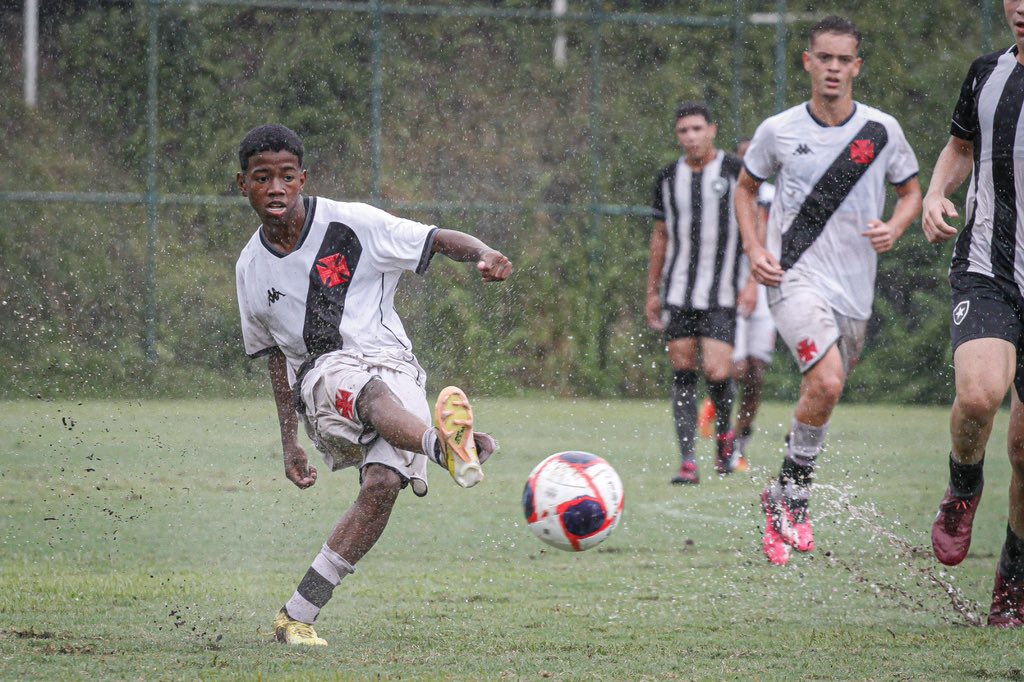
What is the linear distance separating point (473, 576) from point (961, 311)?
6.66 ft

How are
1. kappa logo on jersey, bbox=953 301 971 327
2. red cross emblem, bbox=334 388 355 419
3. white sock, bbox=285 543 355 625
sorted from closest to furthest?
1. white sock, bbox=285 543 355 625
2. red cross emblem, bbox=334 388 355 419
3. kappa logo on jersey, bbox=953 301 971 327

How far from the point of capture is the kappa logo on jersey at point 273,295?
14.8ft

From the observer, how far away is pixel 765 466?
27.8ft

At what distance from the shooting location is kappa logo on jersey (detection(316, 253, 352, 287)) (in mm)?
4504

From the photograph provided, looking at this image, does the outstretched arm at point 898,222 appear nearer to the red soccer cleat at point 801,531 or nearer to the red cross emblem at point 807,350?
the red cross emblem at point 807,350

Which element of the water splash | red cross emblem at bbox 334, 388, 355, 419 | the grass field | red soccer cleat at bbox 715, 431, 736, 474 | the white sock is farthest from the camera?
red soccer cleat at bbox 715, 431, 736, 474

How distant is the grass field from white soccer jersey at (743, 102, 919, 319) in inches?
37.0

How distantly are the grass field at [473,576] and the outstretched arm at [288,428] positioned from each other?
462 mm

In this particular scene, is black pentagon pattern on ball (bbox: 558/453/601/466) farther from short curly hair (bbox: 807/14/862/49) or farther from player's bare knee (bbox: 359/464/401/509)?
short curly hair (bbox: 807/14/862/49)

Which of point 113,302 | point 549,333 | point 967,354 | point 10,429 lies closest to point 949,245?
point 549,333

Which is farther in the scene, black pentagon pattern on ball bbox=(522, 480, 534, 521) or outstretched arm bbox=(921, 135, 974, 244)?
outstretched arm bbox=(921, 135, 974, 244)

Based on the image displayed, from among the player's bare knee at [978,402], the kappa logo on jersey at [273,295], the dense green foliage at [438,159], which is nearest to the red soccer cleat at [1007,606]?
the player's bare knee at [978,402]

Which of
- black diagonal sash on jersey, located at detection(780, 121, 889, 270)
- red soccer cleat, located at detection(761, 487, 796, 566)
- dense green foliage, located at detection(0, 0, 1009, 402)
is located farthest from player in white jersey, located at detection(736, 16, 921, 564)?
dense green foliage, located at detection(0, 0, 1009, 402)

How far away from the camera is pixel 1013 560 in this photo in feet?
14.6
